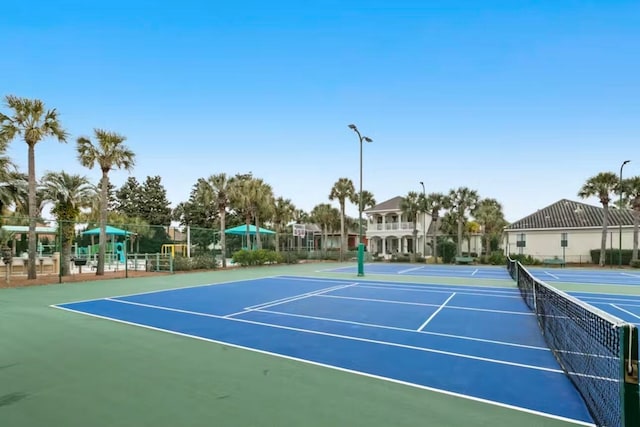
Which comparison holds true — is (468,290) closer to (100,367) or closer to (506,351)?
(506,351)

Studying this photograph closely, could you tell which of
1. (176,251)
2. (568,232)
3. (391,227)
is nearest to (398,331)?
(176,251)

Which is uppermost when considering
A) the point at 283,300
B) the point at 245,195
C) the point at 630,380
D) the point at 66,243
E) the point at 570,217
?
the point at 245,195

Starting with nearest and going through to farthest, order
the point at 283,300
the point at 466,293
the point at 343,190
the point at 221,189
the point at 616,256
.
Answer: the point at 283,300 → the point at 466,293 → the point at 221,189 → the point at 616,256 → the point at 343,190

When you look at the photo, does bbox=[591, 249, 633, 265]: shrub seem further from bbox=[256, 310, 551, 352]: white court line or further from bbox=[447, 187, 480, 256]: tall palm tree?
bbox=[256, 310, 551, 352]: white court line

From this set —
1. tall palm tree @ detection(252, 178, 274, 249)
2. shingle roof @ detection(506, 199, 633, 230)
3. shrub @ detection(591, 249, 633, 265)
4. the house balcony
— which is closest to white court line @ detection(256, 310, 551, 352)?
tall palm tree @ detection(252, 178, 274, 249)

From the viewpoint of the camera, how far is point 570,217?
38.6 m

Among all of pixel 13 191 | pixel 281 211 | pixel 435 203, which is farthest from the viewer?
pixel 281 211

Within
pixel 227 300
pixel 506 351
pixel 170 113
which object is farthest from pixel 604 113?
pixel 170 113

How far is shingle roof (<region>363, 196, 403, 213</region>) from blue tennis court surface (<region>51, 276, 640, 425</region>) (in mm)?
34395

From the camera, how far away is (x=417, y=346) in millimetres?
6895

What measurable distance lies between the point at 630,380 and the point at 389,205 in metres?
47.6

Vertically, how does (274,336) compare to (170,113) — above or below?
below

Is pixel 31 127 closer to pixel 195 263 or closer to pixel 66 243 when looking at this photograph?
pixel 66 243

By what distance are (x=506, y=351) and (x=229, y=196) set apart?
25192 millimetres
